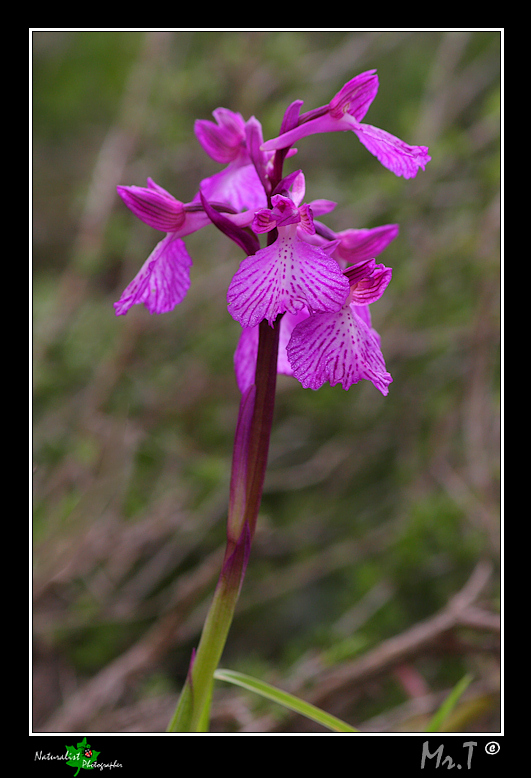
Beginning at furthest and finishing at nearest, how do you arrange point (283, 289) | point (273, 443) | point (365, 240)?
point (273, 443)
point (365, 240)
point (283, 289)

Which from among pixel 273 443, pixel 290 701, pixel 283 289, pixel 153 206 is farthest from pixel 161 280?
pixel 273 443

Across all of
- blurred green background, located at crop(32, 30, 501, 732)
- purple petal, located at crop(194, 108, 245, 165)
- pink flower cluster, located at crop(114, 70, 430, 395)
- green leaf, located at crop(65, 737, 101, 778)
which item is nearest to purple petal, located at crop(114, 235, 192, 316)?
pink flower cluster, located at crop(114, 70, 430, 395)

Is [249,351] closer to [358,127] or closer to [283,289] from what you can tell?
[283,289]

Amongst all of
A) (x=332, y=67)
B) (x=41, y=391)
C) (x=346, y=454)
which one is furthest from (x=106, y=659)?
(x=332, y=67)

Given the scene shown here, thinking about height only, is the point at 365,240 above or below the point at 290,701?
above

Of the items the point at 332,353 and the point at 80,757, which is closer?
the point at 332,353

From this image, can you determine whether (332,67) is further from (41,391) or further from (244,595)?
(244,595)

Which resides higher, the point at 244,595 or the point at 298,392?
the point at 298,392
